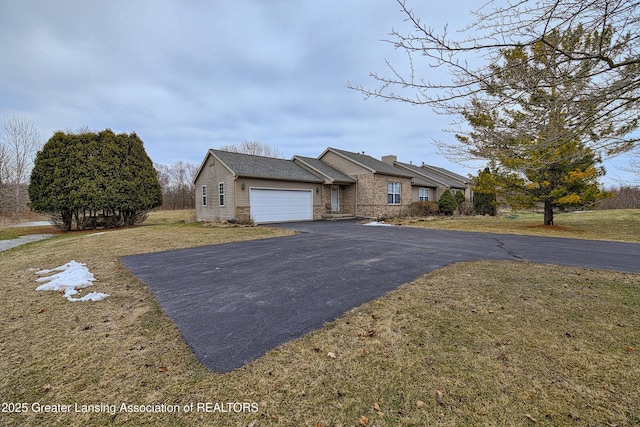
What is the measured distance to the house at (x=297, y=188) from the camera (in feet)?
51.8

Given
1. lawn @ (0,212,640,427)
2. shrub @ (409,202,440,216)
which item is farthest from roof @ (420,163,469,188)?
lawn @ (0,212,640,427)

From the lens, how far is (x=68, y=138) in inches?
570

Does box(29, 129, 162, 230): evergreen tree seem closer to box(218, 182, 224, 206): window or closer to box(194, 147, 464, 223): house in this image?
box(194, 147, 464, 223): house

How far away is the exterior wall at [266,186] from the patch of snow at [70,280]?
9.53 meters

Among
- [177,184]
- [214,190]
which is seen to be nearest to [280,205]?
[214,190]

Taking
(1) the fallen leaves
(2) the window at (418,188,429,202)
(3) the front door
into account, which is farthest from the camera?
(2) the window at (418,188,429,202)

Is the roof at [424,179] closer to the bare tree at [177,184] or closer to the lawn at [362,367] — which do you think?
the lawn at [362,367]

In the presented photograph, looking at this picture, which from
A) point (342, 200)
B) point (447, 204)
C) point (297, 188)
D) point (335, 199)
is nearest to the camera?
point (297, 188)

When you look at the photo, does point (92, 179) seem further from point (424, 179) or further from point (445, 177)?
point (445, 177)

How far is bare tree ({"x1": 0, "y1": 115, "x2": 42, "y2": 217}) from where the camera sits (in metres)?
24.0

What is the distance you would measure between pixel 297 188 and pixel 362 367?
15893mm

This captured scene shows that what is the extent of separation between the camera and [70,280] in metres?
4.88

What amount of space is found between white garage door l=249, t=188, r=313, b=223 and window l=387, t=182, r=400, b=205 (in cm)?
614

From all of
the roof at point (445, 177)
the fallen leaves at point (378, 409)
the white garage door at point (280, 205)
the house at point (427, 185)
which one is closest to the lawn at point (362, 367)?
the fallen leaves at point (378, 409)
